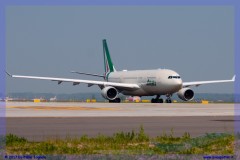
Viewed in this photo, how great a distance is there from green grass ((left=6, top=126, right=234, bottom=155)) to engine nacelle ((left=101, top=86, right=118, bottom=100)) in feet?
161

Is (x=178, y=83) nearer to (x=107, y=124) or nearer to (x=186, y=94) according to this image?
(x=186, y=94)

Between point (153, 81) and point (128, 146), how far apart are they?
53809mm

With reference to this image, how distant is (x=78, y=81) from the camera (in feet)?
225

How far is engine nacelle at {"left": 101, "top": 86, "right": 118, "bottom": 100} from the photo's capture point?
213 feet

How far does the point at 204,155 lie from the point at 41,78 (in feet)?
185

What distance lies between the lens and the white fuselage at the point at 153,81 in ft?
214

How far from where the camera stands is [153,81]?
2655 inches

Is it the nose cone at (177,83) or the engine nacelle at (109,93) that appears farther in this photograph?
the engine nacelle at (109,93)

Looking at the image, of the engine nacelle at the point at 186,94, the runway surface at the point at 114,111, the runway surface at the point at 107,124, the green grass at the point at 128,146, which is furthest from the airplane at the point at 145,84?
the green grass at the point at 128,146

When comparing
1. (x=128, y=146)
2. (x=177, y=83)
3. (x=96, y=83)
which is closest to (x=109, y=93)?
(x=96, y=83)

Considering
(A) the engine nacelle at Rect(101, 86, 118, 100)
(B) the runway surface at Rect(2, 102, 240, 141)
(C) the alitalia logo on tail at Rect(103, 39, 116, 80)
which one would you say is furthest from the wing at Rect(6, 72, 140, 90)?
(B) the runway surface at Rect(2, 102, 240, 141)

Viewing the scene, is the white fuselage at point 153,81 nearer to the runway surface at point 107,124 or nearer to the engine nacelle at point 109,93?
the engine nacelle at point 109,93

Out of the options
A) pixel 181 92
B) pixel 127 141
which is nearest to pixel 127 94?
pixel 181 92

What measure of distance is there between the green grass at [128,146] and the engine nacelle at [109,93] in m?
49.2
